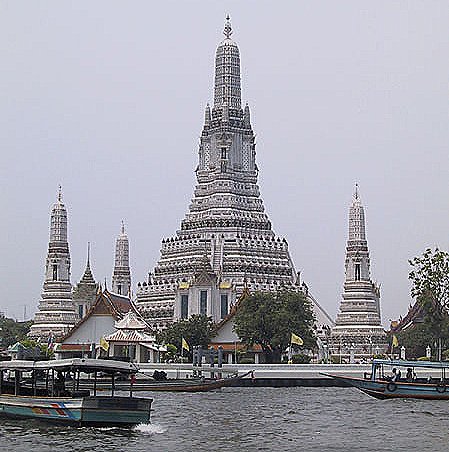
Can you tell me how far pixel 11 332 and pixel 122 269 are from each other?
12.0 meters

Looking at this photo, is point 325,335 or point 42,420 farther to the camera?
point 325,335

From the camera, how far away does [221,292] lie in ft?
311

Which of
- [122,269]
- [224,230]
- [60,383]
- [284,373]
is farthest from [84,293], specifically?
[60,383]

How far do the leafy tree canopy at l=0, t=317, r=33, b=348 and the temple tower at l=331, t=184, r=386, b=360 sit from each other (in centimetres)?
2733

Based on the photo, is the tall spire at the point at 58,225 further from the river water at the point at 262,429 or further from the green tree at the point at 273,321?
the river water at the point at 262,429

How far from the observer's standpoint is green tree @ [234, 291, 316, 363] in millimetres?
78312

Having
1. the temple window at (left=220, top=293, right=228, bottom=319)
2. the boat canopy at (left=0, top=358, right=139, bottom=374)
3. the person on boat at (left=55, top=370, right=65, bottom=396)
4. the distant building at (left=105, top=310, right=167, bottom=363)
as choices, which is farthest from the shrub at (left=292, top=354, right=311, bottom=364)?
the boat canopy at (left=0, top=358, right=139, bottom=374)

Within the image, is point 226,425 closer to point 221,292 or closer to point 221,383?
point 221,383

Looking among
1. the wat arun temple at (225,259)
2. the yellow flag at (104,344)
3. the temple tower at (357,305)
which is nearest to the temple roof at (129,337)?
the yellow flag at (104,344)

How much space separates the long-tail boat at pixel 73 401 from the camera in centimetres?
3816

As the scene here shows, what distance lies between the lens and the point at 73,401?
38.7 metres

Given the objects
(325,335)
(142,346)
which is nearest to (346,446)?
(142,346)

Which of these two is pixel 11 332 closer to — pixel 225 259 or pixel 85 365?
pixel 225 259

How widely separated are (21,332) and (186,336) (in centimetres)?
3308
